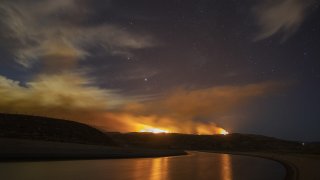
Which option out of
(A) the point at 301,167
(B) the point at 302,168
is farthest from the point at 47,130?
(B) the point at 302,168

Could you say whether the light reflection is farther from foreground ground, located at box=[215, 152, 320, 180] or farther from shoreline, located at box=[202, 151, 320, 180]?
foreground ground, located at box=[215, 152, 320, 180]

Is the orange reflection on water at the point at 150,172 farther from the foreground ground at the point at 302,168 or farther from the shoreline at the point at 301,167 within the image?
the foreground ground at the point at 302,168

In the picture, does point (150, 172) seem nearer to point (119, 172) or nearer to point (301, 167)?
point (119, 172)

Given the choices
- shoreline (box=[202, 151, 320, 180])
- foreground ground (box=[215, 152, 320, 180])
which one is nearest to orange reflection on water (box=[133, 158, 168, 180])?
shoreline (box=[202, 151, 320, 180])

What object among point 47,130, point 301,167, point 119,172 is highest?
point 47,130

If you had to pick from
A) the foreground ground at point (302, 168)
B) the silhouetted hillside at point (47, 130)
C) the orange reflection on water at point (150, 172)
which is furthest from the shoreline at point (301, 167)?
the silhouetted hillside at point (47, 130)

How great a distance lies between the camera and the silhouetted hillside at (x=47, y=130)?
86500 mm

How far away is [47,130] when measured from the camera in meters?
97.5

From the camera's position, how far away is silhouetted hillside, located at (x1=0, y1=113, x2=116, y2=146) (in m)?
86.5

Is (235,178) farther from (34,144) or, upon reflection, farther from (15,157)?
(34,144)

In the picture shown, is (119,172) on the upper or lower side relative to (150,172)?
lower

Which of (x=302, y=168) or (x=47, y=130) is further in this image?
(x=47, y=130)

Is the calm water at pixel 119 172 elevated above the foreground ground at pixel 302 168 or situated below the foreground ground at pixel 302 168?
below

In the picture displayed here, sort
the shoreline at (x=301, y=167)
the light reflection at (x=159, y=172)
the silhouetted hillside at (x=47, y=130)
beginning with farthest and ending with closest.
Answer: the silhouetted hillside at (x=47, y=130) → the shoreline at (x=301, y=167) → the light reflection at (x=159, y=172)
